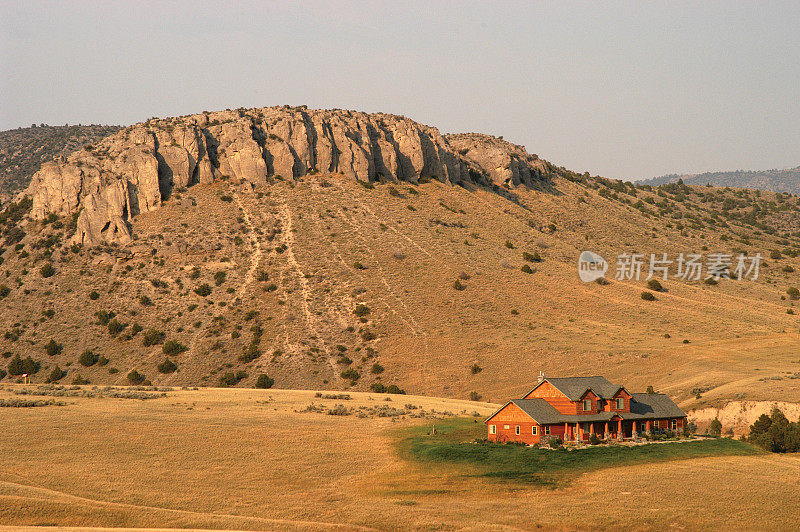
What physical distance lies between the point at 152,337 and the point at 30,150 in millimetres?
117615

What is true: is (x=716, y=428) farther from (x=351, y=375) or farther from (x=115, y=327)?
(x=115, y=327)

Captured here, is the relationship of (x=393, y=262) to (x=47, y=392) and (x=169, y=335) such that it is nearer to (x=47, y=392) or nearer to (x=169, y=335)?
(x=169, y=335)

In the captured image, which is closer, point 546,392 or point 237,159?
point 546,392

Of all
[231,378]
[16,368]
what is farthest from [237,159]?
[16,368]

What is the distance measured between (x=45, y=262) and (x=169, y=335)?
26496mm

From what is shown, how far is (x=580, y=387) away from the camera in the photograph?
170 feet

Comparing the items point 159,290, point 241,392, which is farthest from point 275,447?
point 159,290

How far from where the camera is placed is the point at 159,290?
97812mm

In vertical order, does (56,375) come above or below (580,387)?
below

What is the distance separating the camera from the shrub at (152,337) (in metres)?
88.2

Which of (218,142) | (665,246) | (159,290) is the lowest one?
(159,290)

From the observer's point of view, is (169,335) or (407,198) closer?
(169,335)

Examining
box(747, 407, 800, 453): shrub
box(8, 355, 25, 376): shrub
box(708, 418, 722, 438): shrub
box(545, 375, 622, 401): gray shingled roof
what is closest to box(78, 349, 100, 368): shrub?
box(8, 355, 25, 376): shrub

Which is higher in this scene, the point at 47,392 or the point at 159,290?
the point at 159,290
